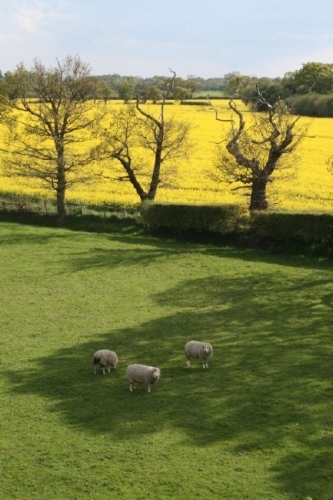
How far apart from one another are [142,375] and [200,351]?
8.19 feet

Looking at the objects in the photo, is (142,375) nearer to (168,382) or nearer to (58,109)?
(168,382)

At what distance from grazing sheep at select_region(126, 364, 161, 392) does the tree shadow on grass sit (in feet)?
1.17

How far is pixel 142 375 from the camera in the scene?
19922 millimetres

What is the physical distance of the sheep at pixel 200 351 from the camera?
71.2 feet

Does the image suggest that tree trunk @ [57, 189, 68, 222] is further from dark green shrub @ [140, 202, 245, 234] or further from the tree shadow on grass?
the tree shadow on grass

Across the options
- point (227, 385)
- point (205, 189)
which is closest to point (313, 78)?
point (205, 189)

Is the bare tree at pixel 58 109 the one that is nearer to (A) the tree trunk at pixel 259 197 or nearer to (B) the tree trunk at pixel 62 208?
(B) the tree trunk at pixel 62 208

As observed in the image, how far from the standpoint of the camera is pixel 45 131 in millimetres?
46375

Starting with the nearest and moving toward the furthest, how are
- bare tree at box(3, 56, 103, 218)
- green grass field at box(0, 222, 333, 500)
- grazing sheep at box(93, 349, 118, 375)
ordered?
green grass field at box(0, 222, 333, 500), grazing sheep at box(93, 349, 118, 375), bare tree at box(3, 56, 103, 218)

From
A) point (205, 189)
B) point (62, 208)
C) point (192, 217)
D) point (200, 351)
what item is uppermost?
point (200, 351)

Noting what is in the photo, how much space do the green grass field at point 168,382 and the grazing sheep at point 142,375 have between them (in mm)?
396

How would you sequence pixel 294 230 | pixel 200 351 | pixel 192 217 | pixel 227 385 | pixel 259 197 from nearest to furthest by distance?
pixel 227 385 < pixel 200 351 < pixel 294 230 < pixel 259 197 < pixel 192 217

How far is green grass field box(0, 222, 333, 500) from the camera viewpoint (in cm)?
1569

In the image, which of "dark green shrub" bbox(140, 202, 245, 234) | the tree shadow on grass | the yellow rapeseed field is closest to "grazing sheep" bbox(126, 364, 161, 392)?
the tree shadow on grass
